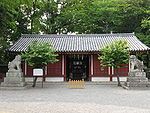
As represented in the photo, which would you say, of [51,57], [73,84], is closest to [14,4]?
[51,57]

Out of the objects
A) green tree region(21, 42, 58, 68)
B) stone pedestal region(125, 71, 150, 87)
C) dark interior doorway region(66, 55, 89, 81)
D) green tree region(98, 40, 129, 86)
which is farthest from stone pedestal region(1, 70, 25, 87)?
dark interior doorway region(66, 55, 89, 81)

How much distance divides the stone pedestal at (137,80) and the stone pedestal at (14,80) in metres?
8.18

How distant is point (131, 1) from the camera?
3616cm

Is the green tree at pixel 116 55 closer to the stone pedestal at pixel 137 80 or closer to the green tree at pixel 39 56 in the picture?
the stone pedestal at pixel 137 80

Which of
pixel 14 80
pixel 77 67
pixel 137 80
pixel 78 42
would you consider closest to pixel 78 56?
pixel 77 67

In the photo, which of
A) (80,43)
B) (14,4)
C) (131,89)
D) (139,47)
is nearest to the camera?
(131,89)

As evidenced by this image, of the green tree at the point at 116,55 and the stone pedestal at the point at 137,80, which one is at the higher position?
the green tree at the point at 116,55

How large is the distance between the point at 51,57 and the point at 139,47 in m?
9.81

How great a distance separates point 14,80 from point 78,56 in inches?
367

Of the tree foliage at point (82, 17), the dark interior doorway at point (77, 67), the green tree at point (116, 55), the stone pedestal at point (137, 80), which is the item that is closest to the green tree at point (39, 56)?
the green tree at point (116, 55)

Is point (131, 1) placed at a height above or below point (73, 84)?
above

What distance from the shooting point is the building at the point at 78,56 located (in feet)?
93.7

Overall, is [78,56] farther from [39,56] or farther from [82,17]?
[82,17]

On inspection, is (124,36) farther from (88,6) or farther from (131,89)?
(131,89)
